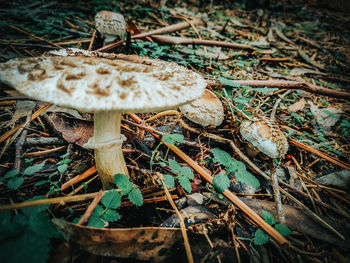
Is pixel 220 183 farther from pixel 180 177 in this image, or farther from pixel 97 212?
pixel 97 212

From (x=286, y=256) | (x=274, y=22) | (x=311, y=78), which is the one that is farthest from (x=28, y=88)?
(x=274, y=22)

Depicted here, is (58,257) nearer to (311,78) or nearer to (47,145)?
(47,145)

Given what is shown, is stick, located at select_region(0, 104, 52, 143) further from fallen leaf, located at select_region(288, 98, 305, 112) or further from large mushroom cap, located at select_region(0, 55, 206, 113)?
fallen leaf, located at select_region(288, 98, 305, 112)

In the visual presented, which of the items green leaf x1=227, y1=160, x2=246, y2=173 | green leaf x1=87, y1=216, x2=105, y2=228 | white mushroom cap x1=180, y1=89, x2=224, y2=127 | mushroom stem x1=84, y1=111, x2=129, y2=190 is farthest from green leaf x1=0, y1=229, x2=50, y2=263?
white mushroom cap x1=180, y1=89, x2=224, y2=127

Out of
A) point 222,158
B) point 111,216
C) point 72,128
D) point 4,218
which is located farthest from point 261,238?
Result: point 72,128

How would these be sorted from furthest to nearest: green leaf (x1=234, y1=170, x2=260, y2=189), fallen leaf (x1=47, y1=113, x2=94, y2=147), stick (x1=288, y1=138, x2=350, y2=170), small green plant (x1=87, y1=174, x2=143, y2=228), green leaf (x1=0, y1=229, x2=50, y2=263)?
stick (x1=288, y1=138, x2=350, y2=170) < fallen leaf (x1=47, y1=113, x2=94, y2=147) < green leaf (x1=234, y1=170, x2=260, y2=189) < small green plant (x1=87, y1=174, x2=143, y2=228) < green leaf (x1=0, y1=229, x2=50, y2=263)

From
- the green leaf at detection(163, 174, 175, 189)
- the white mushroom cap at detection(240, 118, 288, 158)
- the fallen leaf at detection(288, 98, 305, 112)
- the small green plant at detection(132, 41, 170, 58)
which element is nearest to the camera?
the green leaf at detection(163, 174, 175, 189)
